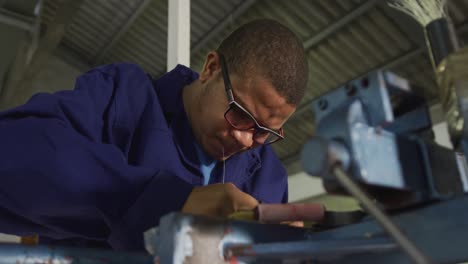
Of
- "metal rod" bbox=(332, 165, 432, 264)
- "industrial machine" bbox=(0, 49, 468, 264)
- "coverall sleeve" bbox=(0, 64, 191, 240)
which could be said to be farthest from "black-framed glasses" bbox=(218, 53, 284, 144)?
"metal rod" bbox=(332, 165, 432, 264)

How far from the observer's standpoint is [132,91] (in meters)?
1.04

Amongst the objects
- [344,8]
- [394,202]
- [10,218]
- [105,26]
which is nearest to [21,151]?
[10,218]

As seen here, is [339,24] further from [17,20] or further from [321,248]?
[321,248]

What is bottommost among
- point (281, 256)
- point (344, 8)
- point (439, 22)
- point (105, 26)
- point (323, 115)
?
point (281, 256)

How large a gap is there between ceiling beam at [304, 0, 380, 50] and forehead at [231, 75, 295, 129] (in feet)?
6.50

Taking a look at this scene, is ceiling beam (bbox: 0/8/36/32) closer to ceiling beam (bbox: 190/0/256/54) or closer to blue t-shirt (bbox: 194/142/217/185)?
ceiling beam (bbox: 190/0/256/54)

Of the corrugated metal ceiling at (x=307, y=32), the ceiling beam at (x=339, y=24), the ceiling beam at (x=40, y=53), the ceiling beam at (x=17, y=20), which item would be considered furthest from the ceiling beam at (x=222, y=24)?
the ceiling beam at (x=17, y=20)

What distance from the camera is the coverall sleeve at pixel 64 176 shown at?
29.4 inches

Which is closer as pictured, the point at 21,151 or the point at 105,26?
the point at 21,151

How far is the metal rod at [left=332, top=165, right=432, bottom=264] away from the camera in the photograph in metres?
0.35

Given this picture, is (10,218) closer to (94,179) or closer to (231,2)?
(94,179)

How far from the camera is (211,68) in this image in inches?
45.3

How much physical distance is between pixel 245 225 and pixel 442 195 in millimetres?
221

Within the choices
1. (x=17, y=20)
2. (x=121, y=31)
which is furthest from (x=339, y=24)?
(x=121, y=31)
